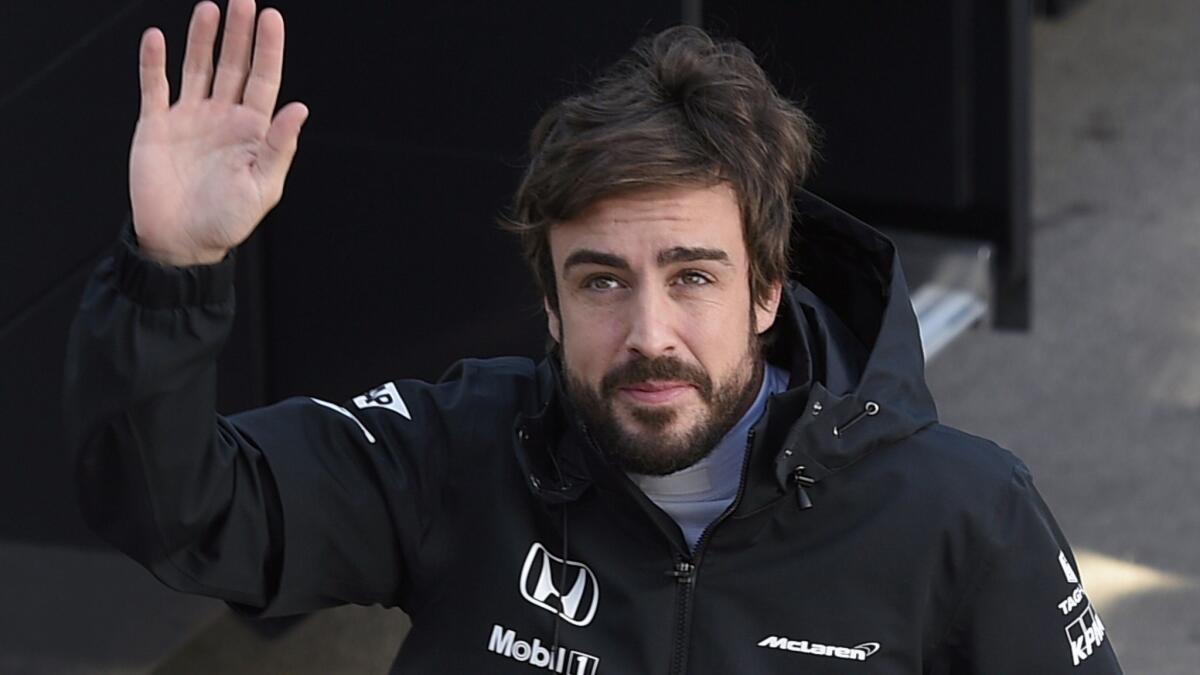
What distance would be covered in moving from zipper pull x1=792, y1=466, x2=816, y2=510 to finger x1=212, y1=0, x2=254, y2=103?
836 mm

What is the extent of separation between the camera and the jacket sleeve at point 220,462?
2420mm

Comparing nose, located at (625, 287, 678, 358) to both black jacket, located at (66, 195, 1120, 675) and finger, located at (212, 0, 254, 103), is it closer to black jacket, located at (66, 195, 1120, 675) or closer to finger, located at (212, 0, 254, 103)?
black jacket, located at (66, 195, 1120, 675)

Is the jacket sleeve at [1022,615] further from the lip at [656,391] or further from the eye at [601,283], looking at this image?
the eye at [601,283]

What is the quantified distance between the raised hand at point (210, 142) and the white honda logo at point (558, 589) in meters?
0.62

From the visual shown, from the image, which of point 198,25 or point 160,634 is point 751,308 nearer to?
point 198,25

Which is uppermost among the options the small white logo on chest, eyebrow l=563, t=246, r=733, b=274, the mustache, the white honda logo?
eyebrow l=563, t=246, r=733, b=274

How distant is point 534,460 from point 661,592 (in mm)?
245

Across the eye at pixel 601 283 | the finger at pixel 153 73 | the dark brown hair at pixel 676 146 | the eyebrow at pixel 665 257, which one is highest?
the finger at pixel 153 73

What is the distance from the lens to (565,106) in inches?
114

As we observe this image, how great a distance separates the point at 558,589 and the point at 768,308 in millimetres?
470

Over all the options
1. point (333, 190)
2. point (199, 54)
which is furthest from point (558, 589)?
point (333, 190)

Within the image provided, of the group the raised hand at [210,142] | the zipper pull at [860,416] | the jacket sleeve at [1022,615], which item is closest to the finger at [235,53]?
the raised hand at [210,142]

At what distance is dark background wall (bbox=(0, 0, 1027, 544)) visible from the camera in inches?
155

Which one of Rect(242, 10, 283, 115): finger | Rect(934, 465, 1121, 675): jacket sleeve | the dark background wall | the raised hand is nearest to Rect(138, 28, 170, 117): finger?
the raised hand
